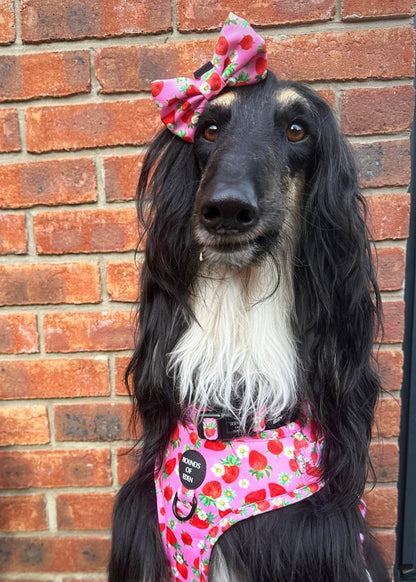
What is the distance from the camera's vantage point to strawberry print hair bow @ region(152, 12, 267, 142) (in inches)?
30.1

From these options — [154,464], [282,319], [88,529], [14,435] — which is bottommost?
[88,529]

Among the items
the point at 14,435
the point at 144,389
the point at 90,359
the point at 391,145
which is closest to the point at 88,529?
the point at 14,435

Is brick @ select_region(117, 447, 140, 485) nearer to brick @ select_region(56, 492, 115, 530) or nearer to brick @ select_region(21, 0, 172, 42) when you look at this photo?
brick @ select_region(56, 492, 115, 530)

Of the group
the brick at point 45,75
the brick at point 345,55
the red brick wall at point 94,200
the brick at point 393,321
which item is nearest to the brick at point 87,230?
the red brick wall at point 94,200

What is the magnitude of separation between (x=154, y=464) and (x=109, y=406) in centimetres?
35

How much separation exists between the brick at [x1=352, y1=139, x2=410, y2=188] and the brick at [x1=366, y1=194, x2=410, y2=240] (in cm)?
3

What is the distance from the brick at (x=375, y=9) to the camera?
3.36ft

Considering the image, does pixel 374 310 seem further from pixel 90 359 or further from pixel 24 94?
pixel 24 94

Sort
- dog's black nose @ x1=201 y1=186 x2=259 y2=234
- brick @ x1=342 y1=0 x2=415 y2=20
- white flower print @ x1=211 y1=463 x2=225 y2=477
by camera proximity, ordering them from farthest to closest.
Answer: brick @ x1=342 y1=0 x2=415 y2=20 → white flower print @ x1=211 y1=463 x2=225 y2=477 → dog's black nose @ x1=201 y1=186 x2=259 y2=234

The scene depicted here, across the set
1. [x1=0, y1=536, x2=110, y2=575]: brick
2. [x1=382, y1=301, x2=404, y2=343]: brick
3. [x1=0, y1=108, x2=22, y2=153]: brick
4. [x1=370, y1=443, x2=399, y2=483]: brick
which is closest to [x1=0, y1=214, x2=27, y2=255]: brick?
[x1=0, y1=108, x2=22, y2=153]: brick

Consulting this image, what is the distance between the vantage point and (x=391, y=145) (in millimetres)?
1071

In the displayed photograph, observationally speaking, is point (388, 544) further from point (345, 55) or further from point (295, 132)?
point (345, 55)

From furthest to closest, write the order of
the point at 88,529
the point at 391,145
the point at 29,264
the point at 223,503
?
the point at 88,529 → the point at 29,264 → the point at 391,145 → the point at 223,503

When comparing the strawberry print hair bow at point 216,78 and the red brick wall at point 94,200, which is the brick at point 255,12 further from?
the strawberry print hair bow at point 216,78
